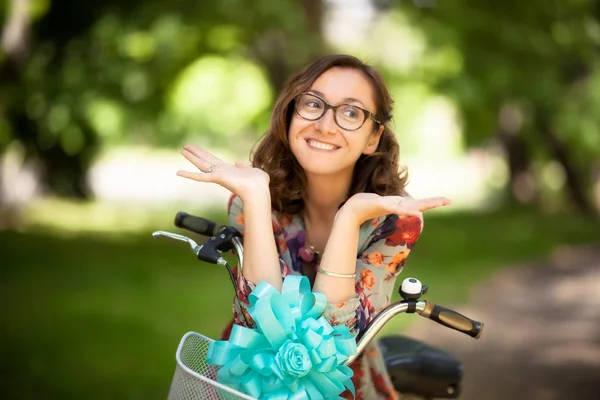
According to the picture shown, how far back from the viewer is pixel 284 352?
1.63 metres

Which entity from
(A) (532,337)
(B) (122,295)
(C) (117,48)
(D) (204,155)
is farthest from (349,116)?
(C) (117,48)

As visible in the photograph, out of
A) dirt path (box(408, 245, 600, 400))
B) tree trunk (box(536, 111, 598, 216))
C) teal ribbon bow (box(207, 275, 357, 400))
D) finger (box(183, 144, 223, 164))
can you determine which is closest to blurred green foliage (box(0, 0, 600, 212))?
tree trunk (box(536, 111, 598, 216))

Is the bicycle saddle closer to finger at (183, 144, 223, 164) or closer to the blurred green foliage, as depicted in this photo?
finger at (183, 144, 223, 164)

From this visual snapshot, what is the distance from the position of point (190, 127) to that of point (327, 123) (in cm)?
1194

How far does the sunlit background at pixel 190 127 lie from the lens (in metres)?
6.38

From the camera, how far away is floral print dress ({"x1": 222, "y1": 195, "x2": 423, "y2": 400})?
6.17 ft

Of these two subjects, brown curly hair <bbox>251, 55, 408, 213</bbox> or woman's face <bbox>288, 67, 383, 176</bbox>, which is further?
brown curly hair <bbox>251, 55, 408, 213</bbox>

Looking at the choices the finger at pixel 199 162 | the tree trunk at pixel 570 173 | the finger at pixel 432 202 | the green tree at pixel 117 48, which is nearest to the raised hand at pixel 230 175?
the finger at pixel 199 162

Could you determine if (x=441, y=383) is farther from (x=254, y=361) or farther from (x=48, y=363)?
(x=48, y=363)

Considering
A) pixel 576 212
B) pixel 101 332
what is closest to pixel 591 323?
pixel 101 332

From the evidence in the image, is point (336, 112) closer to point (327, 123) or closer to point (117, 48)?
point (327, 123)

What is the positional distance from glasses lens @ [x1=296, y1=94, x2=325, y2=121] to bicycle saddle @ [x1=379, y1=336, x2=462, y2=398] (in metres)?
0.96

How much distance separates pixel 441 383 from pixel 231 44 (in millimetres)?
8587

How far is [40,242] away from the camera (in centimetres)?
1045
